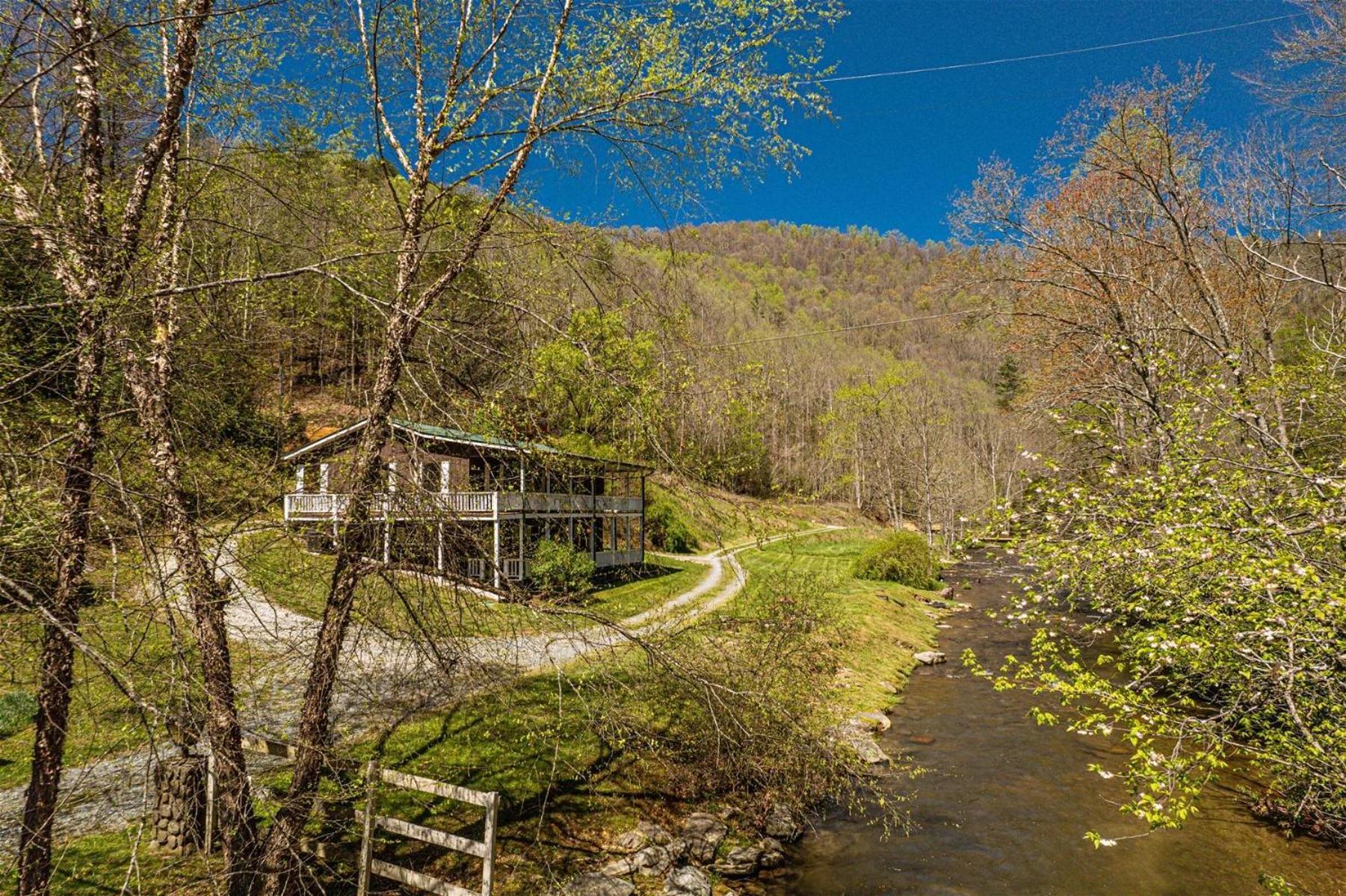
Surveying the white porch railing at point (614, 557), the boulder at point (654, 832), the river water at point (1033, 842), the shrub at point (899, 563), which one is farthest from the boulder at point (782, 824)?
the shrub at point (899, 563)

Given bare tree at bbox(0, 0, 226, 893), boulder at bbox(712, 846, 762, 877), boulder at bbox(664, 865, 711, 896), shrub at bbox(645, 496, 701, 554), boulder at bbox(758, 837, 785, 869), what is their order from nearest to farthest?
bare tree at bbox(0, 0, 226, 893), boulder at bbox(664, 865, 711, 896), boulder at bbox(712, 846, 762, 877), boulder at bbox(758, 837, 785, 869), shrub at bbox(645, 496, 701, 554)

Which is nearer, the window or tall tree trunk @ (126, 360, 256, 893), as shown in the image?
tall tree trunk @ (126, 360, 256, 893)

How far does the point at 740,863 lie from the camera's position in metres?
8.84

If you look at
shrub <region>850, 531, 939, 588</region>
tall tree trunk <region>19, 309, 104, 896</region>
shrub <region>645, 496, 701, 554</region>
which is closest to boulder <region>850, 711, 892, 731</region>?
tall tree trunk <region>19, 309, 104, 896</region>

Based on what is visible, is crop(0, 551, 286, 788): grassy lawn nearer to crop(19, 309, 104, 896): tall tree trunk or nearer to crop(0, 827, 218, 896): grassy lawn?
crop(19, 309, 104, 896): tall tree trunk

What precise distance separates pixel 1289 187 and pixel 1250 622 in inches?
324

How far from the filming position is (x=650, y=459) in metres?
5.30

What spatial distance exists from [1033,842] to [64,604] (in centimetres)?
1154

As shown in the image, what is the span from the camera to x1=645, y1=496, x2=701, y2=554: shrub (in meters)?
34.1

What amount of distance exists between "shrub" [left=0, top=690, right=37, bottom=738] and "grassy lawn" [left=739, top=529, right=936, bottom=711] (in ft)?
35.3

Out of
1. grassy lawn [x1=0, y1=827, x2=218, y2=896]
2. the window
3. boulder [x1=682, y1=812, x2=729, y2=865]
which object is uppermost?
the window

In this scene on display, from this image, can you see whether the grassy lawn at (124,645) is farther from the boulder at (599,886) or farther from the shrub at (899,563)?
the shrub at (899,563)

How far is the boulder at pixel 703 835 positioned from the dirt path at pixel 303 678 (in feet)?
8.77

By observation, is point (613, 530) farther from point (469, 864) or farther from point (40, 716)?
point (40, 716)
